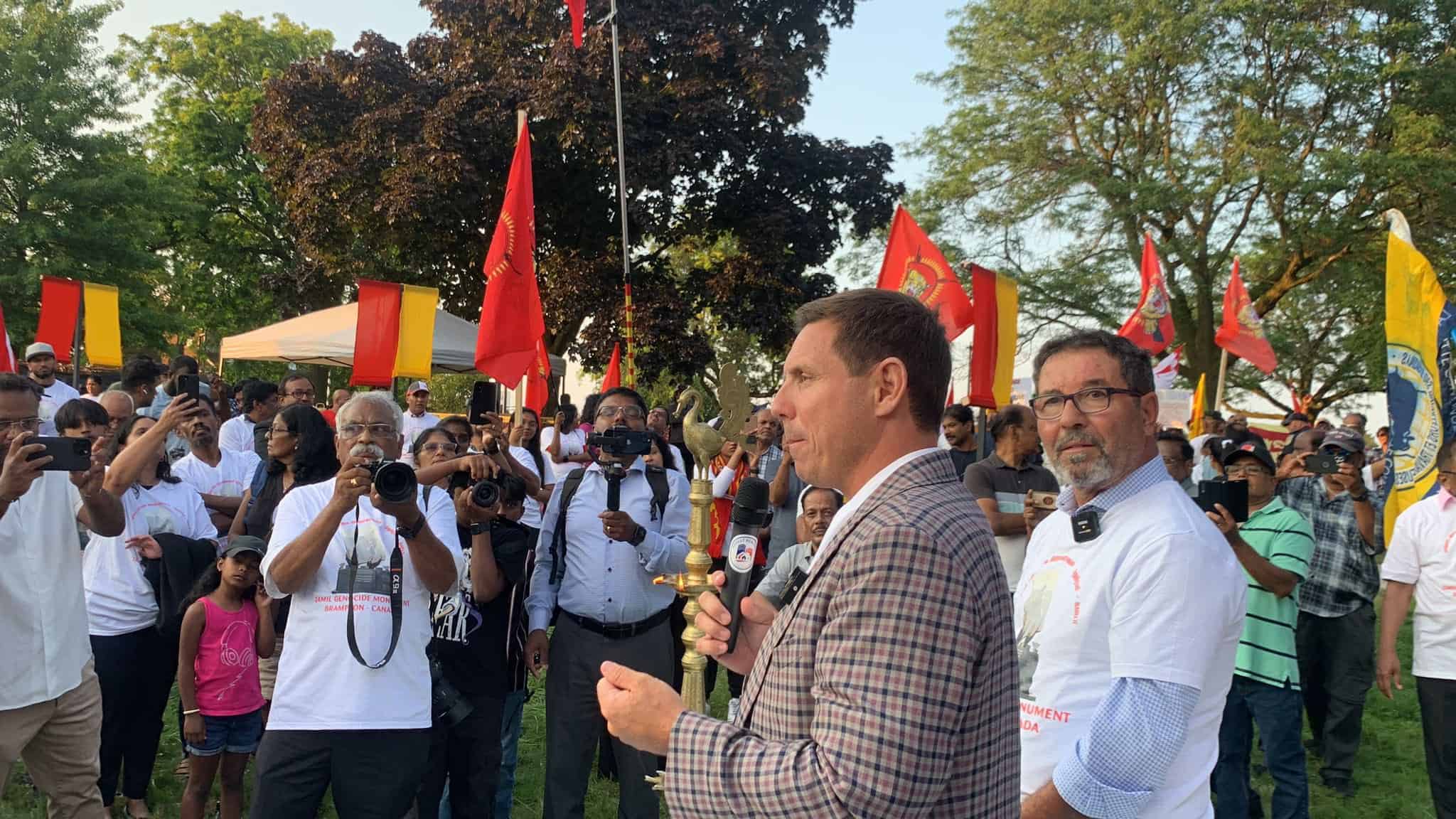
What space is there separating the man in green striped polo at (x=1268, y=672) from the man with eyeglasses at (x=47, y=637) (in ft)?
16.0

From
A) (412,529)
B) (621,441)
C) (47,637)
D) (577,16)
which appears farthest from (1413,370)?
(577,16)

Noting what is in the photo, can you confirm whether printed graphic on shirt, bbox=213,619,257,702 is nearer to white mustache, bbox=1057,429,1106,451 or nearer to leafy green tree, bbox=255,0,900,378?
white mustache, bbox=1057,429,1106,451

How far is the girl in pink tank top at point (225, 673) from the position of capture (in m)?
4.55

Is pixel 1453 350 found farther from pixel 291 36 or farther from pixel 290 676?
pixel 291 36

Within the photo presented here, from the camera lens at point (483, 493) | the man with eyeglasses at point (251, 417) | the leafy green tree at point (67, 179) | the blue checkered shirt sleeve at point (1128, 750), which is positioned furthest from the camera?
the leafy green tree at point (67, 179)

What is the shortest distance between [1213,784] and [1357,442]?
2.89 m

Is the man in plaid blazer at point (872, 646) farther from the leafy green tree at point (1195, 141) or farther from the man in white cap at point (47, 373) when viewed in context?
the leafy green tree at point (1195, 141)

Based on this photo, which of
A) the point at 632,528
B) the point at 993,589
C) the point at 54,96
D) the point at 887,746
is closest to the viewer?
the point at 887,746

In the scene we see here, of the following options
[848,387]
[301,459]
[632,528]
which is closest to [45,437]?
[301,459]

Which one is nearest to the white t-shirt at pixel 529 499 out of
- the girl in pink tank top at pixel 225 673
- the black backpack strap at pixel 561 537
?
the black backpack strap at pixel 561 537

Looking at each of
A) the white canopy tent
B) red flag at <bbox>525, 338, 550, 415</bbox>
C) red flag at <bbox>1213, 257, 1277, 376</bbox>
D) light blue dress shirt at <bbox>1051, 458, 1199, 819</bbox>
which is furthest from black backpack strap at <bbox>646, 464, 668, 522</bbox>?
red flag at <bbox>1213, 257, 1277, 376</bbox>

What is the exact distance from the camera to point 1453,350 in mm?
6559

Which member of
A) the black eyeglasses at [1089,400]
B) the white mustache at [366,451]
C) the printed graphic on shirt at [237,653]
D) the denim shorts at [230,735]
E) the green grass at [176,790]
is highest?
the black eyeglasses at [1089,400]

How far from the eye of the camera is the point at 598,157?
59.1 feet
